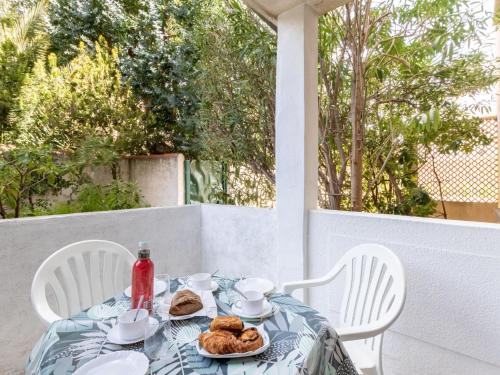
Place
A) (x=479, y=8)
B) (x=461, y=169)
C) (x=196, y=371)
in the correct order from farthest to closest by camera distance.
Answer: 1. (x=461, y=169)
2. (x=479, y=8)
3. (x=196, y=371)

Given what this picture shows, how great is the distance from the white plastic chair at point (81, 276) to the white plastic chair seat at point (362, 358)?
4.44 feet

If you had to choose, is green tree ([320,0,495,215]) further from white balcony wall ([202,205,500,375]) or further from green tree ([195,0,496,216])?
white balcony wall ([202,205,500,375])

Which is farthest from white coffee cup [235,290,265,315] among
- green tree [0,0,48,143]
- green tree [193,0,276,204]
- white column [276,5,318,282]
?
green tree [0,0,48,143]

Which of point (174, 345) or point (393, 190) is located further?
point (393, 190)

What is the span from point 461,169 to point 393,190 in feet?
4.68

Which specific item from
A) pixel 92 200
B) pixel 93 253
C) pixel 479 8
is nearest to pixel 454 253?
pixel 93 253

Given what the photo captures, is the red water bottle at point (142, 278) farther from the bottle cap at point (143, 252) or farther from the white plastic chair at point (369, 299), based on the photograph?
the white plastic chair at point (369, 299)

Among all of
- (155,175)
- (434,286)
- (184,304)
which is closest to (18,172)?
(155,175)

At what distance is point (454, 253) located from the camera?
1.80m

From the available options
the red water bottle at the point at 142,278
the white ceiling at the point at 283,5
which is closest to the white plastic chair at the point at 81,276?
the red water bottle at the point at 142,278

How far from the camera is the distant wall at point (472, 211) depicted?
176 inches

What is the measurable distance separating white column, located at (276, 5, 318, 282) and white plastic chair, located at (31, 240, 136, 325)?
1194 mm

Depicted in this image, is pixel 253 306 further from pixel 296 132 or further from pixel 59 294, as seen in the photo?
pixel 296 132

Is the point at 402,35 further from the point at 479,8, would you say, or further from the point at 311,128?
the point at 311,128
